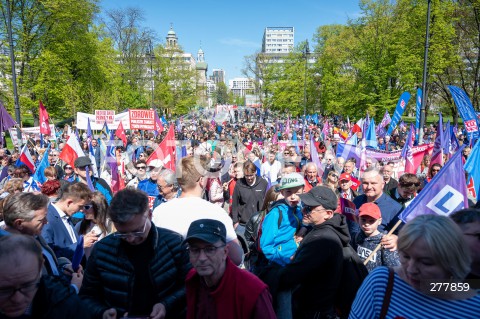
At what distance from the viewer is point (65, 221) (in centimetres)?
392

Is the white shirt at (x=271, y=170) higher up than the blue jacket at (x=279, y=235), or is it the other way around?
the blue jacket at (x=279, y=235)

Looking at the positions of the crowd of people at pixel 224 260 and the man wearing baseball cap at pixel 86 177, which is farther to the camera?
the man wearing baseball cap at pixel 86 177

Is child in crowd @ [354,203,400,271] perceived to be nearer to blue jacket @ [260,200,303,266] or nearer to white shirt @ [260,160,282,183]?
blue jacket @ [260,200,303,266]

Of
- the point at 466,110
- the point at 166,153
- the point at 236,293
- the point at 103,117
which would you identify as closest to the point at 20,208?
the point at 236,293

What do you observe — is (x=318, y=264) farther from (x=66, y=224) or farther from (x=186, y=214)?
(x=66, y=224)

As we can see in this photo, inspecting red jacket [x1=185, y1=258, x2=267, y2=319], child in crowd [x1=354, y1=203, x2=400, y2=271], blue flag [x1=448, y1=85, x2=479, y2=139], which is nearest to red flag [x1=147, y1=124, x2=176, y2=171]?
child in crowd [x1=354, y1=203, x2=400, y2=271]

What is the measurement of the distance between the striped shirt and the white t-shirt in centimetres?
127

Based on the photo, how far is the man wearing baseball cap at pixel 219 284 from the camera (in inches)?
Result: 82.1

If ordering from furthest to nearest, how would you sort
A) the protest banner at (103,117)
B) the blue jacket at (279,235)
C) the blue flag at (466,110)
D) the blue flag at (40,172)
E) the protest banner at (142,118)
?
the protest banner at (103,117)
the protest banner at (142,118)
the blue flag at (466,110)
the blue flag at (40,172)
the blue jacket at (279,235)

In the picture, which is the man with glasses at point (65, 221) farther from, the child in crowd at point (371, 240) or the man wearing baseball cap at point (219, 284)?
the child in crowd at point (371, 240)

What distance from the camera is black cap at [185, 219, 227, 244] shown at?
212 centimetres

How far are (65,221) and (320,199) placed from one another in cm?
264

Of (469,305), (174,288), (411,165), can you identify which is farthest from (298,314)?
(411,165)

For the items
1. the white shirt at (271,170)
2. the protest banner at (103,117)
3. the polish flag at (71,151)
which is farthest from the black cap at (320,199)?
the protest banner at (103,117)
